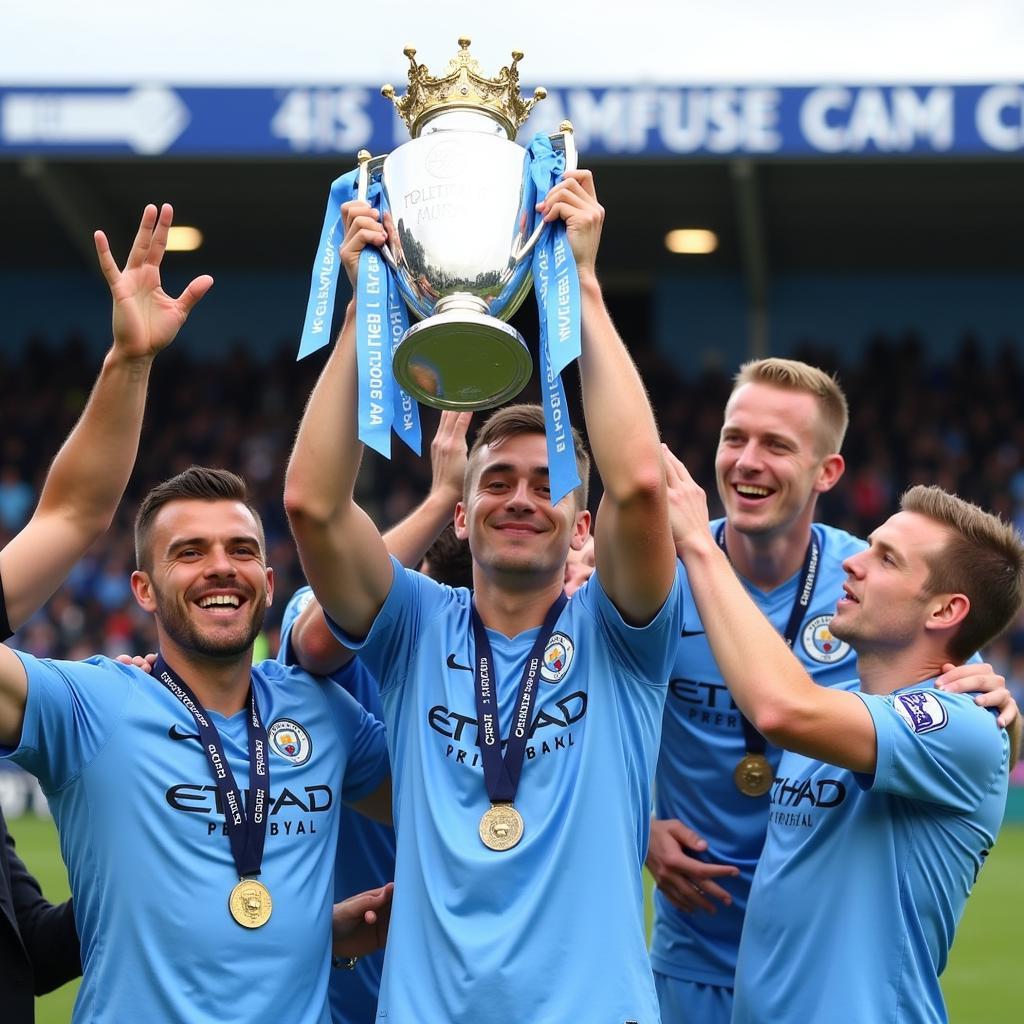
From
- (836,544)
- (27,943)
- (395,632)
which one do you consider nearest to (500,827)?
(395,632)

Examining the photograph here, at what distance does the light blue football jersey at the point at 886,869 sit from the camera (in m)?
3.27

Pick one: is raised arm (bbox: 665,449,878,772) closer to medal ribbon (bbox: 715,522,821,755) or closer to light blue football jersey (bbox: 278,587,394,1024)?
medal ribbon (bbox: 715,522,821,755)

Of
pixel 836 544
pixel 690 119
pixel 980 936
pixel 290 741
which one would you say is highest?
pixel 690 119

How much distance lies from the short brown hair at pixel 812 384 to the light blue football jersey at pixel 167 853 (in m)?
1.59

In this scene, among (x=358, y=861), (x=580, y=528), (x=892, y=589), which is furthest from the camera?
(x=358, y=861)

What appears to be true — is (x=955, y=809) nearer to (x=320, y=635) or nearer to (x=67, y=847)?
(x=320, y=635)

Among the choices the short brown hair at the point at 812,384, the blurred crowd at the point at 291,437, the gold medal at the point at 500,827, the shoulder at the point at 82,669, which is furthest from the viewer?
the blurred crowd at the point at 291,437

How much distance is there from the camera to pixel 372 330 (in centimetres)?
311

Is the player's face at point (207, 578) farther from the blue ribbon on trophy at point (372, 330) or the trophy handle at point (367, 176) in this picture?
the trophy handle at point (367, 176)

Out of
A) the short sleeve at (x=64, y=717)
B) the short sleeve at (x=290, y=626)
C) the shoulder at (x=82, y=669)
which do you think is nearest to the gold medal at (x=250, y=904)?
the short sleeve at (x=64, y=717)

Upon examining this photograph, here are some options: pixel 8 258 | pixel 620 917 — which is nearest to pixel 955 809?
pixel 620 917

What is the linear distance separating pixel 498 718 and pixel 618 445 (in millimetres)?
608

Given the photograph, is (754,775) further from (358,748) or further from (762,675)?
(358,748)

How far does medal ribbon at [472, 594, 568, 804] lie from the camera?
314 cm
